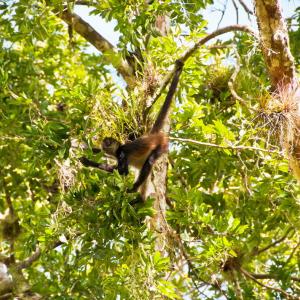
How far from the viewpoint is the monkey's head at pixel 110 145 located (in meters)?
3.98

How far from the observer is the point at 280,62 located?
328 centimetres

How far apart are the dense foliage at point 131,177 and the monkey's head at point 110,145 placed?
0.09m

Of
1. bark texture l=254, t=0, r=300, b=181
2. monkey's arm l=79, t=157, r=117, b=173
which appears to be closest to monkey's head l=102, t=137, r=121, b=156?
monkey's arm l=79, t=157, r=117, b=173

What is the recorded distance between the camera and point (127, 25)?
4.25 metres

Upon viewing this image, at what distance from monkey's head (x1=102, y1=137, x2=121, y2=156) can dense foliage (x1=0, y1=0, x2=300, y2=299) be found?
0.30 ft

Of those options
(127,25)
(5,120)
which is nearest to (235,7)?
(127,25)

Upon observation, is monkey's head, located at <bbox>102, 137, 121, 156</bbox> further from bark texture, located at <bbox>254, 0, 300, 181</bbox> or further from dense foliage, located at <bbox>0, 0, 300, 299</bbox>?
bark texture, located at <bbox>254, 0, 300, 181</bbox>

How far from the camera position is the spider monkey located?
3.96 meters

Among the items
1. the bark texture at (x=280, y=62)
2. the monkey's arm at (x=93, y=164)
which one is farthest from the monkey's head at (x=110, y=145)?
the bark texture at (x=280, y=62)

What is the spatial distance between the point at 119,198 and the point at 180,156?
5.76 ft

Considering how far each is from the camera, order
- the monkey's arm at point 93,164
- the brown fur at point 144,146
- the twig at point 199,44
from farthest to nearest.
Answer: the monkey's arm at point 93,164 < the brown fur at point 144,146 < the twig at point 199,44

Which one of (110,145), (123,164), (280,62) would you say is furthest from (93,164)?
(280,62)

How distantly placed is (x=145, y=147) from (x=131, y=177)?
24 centimetres

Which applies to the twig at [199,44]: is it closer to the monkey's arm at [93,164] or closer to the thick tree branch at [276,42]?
the thick tree branch at [276,42]
